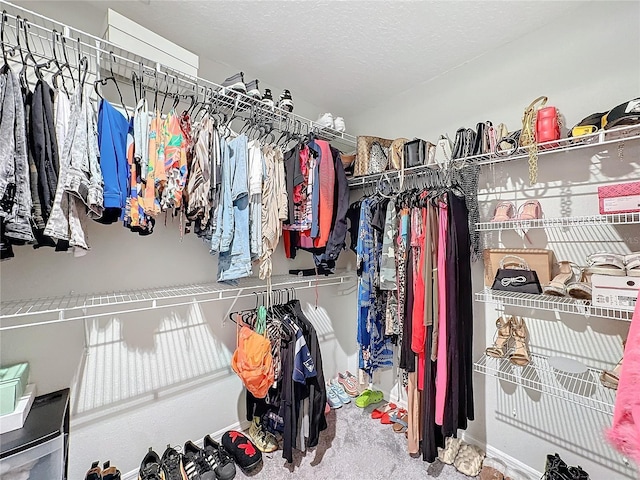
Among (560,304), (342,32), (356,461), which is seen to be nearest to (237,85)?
(342,32)

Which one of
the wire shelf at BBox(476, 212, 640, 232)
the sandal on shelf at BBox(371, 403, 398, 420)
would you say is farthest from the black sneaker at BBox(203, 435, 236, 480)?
the wire shelf at BBox(476, 212, 640, 232)

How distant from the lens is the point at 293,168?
172 cm

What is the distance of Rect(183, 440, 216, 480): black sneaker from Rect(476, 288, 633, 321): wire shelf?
1.68 m

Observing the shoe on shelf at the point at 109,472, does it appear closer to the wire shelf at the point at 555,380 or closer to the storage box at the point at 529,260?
the wire shelf at the point at 555,380

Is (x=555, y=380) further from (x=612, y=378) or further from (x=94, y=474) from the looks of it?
(x=94, y=474)

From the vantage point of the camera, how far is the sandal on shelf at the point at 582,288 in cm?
126

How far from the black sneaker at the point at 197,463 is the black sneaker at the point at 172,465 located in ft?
0.13

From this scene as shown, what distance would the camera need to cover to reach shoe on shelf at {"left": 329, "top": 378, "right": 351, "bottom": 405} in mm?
2297

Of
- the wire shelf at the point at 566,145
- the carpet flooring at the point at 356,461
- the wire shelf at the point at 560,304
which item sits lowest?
the carpet flooring at the point at 356,461

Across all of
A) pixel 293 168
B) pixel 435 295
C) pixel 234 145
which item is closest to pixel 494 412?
pixel 435 295

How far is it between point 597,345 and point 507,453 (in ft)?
2.70

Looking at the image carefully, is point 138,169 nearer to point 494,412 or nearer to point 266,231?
point 266,231

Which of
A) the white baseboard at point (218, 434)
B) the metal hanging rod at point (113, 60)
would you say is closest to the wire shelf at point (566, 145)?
the metal hanging rod at point (113, 60)

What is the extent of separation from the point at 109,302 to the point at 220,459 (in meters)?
1.03
